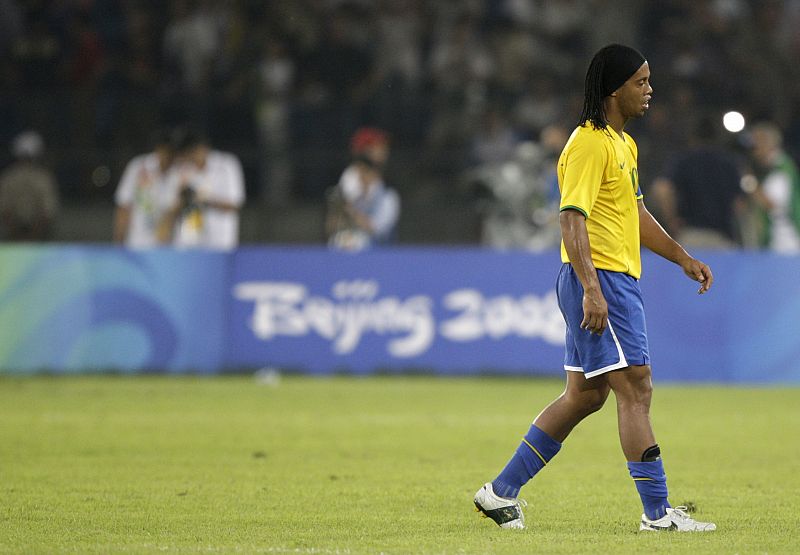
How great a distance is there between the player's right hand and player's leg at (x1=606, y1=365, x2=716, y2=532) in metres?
0.28

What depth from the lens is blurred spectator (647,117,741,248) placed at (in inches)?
629

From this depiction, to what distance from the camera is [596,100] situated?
669 centimetres

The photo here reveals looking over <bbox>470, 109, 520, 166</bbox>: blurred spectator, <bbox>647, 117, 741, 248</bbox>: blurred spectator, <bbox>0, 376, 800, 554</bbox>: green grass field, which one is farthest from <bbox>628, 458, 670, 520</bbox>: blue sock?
<bbox>470, 109, 520, 166</bbox>: blurred spectator

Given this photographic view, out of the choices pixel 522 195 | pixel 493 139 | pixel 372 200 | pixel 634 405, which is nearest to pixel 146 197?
pixel 372 200

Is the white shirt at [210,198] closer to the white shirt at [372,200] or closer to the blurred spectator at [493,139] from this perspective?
the white shirt at [372,200]

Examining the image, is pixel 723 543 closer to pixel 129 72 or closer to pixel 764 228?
pixel 764 228

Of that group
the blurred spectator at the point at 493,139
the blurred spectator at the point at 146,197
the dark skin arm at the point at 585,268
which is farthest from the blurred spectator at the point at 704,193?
the dark skin arm at the point at 585,268

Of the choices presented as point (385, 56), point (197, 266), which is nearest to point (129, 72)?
point (385, 56)

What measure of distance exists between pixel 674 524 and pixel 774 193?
11.3m

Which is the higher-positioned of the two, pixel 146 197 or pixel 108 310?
pixel 146 197

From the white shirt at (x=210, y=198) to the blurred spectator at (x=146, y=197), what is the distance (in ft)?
0.60

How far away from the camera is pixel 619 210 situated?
6711mm

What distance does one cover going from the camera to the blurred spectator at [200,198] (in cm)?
1677

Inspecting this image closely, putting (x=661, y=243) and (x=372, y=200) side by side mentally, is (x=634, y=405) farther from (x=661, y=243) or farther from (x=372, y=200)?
(x=372, y=200)
